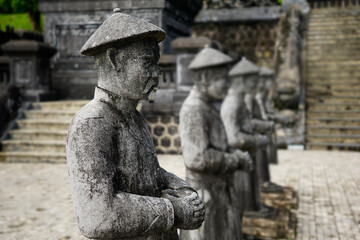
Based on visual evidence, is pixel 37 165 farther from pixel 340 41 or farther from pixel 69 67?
pixel 340 41

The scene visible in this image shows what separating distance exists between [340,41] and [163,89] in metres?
10.7

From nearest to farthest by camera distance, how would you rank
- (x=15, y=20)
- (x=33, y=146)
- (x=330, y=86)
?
(x=33, y=146), (x=330, y=86), (x=15, y=20)

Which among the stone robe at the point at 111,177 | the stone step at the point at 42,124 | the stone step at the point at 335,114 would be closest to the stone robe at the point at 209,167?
the stone robe at the point at 111,177

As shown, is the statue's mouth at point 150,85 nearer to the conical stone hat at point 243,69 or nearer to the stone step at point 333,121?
the conical stone hat at point 243,69

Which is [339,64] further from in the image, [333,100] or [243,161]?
[243,161]

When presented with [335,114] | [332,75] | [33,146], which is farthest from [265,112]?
[332,75]

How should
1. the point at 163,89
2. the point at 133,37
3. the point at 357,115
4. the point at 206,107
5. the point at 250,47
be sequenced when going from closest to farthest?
the point at 133,37, the point at 206,107, the point at 163,89, the point at 357,115, the point at 250,47

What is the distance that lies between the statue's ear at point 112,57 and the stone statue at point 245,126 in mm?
2961

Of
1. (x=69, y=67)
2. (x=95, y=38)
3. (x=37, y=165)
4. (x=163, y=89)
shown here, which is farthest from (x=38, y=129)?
(x=95, y=38)

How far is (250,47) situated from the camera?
18891mm

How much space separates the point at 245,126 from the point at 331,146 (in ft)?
26.7

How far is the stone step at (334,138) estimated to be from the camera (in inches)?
485

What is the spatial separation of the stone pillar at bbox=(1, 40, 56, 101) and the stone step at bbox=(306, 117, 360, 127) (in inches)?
320

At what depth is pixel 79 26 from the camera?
945 centimetres
